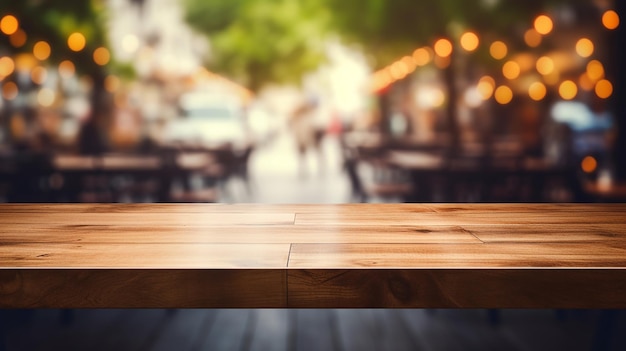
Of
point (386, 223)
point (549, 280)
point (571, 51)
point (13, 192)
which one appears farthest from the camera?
point (571, 51)

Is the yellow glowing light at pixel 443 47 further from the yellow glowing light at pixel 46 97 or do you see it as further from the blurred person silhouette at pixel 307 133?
the yellow glowing light at pixel 46 97

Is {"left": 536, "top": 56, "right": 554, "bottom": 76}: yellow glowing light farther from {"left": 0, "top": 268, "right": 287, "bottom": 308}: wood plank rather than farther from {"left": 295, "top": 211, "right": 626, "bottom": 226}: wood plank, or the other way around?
{"left": 0, "top": 268, "right": 287, "bottom": 308}: wood plank

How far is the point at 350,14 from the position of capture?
11.5 m

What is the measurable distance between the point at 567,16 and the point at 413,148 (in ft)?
49.7

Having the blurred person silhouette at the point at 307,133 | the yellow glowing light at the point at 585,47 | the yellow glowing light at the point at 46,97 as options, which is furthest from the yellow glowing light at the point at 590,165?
the yellow glowing light at the point at 46,97

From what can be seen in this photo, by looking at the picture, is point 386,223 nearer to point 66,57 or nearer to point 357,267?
point 357,267

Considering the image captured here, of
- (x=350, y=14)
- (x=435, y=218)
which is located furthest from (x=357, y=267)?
(x=350, y=14)

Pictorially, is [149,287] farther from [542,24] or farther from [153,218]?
[542,24]

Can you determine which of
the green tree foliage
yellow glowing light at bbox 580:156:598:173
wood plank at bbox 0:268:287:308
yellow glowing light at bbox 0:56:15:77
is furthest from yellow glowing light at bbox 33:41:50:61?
wood plank at bbox 0:268:287:308

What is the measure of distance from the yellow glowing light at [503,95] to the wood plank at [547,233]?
1952 cm

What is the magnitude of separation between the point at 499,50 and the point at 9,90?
13.4 m

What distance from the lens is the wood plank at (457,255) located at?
1.42 metres

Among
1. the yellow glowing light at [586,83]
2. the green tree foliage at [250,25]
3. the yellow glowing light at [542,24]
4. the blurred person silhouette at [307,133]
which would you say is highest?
the green tree foliage at [250,25]

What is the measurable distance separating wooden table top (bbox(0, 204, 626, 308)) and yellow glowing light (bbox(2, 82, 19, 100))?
753 inches
